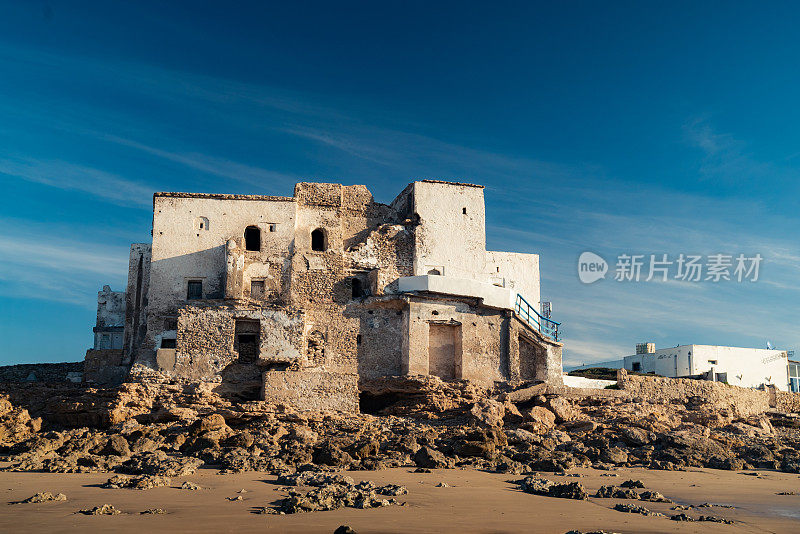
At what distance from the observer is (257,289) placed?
29.3 metres

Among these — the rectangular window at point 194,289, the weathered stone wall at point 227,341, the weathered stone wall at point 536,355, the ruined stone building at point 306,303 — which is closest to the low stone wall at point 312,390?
the ruined stone building at point 306,303

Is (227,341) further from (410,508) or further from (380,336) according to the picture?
(410,508)

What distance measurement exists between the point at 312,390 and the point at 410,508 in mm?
Answer: 14278

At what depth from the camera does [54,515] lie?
9.11 meters

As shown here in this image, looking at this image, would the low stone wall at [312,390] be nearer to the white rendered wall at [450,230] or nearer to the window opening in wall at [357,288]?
the window opening in wall at [357,288]

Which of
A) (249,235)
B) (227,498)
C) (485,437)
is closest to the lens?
(227,498)

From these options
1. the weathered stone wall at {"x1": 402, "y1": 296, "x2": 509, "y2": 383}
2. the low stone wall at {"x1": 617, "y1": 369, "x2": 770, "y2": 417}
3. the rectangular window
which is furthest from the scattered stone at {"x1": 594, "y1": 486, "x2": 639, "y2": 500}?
the rectangular window

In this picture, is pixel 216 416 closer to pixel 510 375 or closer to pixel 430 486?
pixel 430 486

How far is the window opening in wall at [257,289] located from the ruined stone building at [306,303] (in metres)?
0.04

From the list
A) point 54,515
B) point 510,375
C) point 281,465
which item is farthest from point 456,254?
point 54,515

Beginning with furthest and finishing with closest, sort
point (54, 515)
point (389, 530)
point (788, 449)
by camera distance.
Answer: point (788, 449)
point (54, 515)
point (389, 530)

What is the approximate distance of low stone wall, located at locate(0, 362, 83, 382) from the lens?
32.2m

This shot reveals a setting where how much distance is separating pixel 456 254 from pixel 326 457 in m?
18.0

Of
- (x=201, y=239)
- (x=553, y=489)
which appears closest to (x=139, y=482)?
(x=553, y=489)
